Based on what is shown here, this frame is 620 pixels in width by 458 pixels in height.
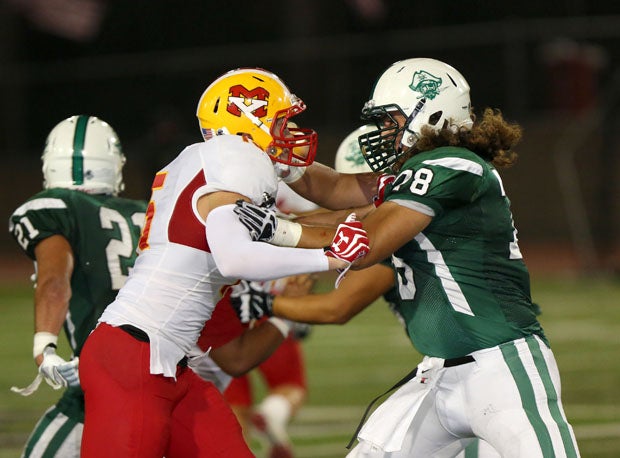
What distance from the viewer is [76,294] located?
15.0 feet

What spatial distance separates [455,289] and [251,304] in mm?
886

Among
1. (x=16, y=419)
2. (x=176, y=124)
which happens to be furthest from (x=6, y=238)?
(x=16, y=419)

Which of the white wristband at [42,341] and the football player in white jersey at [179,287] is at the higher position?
the football player in white jersey at [179,287]

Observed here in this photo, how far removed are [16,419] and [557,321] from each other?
5.31m

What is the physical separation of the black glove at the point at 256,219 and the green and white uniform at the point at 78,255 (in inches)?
47.0

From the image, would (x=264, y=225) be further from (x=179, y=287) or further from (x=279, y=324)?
(x=279, y=324)

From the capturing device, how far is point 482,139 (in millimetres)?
3848

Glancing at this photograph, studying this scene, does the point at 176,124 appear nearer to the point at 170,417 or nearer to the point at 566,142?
the point at 566,142

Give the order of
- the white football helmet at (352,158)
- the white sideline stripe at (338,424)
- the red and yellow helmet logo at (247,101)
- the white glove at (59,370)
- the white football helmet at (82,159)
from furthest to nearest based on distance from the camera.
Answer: the white sideline stripe at (338,424) → the white football helmet at (352,158) → the white football helmet at (82,159) → the white glove at (59,370) → the red and yellow helmet logo at (247,101)

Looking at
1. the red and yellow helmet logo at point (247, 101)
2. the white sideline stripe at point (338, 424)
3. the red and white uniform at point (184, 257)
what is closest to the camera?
the red and white uniform at point (184, 257)

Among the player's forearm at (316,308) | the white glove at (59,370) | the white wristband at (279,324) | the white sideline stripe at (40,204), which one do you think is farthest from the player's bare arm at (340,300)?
the white sideline stripe at (40,204)

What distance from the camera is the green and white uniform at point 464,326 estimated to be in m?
3.62

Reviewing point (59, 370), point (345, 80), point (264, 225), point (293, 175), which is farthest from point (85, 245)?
point (345, 80)

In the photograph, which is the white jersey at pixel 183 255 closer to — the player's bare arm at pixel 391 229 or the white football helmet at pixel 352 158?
the player's bare arm at pixel 391 229
